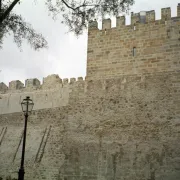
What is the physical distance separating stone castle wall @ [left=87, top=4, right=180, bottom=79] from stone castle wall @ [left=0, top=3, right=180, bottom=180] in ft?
0.12

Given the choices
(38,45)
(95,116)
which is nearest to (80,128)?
(95,116)

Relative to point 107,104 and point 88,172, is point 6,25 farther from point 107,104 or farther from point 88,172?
point 88,172

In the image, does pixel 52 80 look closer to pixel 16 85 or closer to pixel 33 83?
pixel 33 83

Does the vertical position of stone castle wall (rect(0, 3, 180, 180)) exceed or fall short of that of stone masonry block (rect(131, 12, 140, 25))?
it falls short

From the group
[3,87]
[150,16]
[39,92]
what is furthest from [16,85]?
[150,16]

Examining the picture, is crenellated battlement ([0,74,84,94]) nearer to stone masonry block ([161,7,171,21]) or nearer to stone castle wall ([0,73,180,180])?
stone castle wall ([0,73,180,180])

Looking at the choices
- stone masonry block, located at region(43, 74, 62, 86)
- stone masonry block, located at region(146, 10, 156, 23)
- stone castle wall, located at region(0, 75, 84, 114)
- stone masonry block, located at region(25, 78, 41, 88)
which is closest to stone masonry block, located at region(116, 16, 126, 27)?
stone masonry block, located at region(146, 10, 156, 23)

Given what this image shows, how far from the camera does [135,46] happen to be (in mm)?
14430

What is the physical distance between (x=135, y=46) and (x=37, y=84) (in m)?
5.36

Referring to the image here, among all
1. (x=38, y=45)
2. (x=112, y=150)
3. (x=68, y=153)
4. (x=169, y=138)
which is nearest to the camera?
(x=38, y=45)

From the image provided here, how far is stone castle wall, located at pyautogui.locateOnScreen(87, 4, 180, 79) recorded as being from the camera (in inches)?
541

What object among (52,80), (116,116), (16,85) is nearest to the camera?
(116,116)

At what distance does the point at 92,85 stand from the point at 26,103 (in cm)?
505

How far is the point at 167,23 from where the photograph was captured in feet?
46.0
